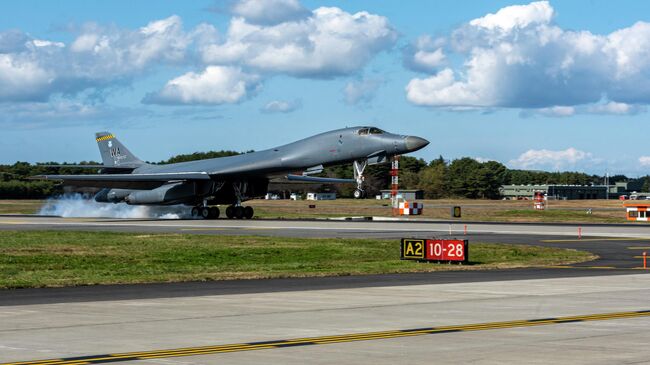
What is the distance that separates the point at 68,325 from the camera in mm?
15492

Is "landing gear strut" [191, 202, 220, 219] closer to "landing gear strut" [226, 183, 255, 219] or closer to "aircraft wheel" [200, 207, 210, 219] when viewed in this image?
"aircraft wheel" [200, 207, 210, 219]

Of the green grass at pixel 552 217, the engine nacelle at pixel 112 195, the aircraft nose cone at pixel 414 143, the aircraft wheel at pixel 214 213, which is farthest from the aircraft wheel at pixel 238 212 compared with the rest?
the green grass at pixel 552 217

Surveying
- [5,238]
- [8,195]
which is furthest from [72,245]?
[8,195]

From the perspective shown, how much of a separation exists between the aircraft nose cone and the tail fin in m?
26.1

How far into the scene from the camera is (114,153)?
7588 cm

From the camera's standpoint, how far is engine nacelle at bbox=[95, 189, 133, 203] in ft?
232

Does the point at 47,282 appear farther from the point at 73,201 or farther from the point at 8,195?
the point at 8,195

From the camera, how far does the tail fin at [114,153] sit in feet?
248

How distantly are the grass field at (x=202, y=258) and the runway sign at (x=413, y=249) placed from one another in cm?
43

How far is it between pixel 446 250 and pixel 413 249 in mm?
1243

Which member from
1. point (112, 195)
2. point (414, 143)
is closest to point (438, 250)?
point (414, 143)

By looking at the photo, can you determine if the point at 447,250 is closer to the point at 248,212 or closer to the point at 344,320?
the point at 344,320

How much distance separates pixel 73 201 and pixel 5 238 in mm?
41134

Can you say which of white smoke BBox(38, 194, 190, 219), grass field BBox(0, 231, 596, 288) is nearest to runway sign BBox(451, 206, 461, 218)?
white smoke BBox(38, 194, 190, 219)
